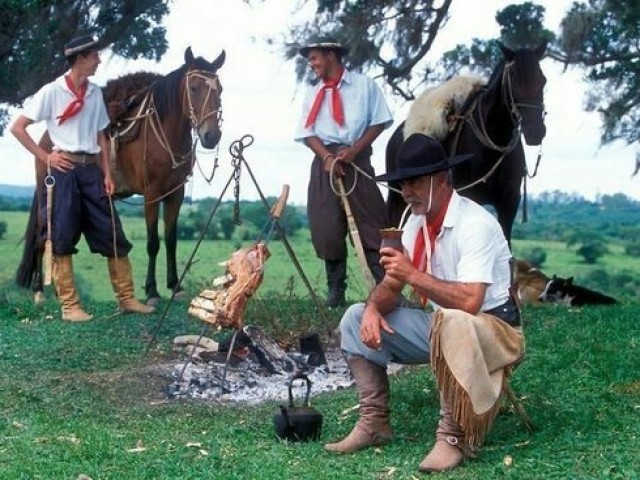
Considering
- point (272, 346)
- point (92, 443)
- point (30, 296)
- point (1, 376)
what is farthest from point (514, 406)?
point (30, 296)

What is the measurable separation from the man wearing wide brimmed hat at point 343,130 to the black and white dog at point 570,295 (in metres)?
1.87

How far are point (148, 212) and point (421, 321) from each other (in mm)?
5378

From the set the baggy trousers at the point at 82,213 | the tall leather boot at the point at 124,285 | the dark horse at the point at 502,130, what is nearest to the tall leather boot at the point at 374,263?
the dark horse at the point at 502,130

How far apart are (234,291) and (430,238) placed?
5.54 ft

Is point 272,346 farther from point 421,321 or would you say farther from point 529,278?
point 529,278

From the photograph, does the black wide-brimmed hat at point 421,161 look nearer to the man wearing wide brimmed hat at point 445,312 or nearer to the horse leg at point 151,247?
the man wearing wide brimmed hat at point 445,312

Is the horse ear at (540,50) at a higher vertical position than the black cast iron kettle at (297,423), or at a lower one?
higher

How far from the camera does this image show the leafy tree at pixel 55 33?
1009 centimetres

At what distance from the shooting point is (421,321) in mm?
4852

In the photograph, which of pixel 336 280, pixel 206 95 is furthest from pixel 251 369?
pixel 206 95

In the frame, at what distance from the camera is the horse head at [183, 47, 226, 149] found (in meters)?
9.07

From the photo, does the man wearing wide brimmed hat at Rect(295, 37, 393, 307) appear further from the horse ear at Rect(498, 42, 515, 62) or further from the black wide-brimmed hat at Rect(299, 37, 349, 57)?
the horse ear at Rect(498, 42, 515, 62)

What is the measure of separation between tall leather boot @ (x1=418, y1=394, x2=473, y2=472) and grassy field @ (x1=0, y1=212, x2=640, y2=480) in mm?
50

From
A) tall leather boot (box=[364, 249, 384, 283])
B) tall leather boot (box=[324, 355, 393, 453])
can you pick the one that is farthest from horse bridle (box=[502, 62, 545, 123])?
tall leather boot (box=[324, 355, 393, 453])
